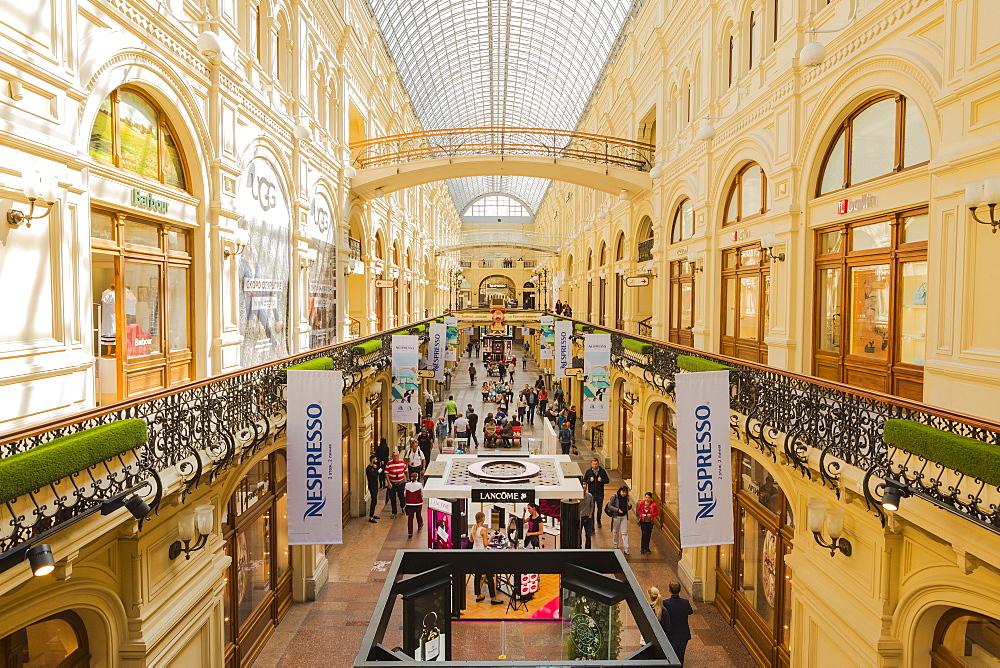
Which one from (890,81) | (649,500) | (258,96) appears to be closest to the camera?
(890,81)

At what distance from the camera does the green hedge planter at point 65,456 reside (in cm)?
375

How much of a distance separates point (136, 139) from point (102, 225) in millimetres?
1395

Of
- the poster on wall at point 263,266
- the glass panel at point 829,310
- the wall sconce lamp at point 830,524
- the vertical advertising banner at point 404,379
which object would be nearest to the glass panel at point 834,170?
the glass panel at point 829,310

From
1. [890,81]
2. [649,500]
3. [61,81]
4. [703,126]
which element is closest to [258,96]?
[61,81]

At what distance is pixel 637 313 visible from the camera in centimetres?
2045

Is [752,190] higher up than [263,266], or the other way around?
[752,190]

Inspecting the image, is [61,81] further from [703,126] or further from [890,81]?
[703,126]

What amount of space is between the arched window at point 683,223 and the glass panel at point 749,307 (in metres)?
3.01

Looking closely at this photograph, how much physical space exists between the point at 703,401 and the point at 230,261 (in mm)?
7995

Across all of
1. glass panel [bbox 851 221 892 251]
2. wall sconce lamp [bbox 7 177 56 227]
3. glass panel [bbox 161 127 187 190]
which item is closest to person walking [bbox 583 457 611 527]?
glass panel [bbox 851 221 892 251]

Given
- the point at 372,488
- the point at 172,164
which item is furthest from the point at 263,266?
the point at 372,488

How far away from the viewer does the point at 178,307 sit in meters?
9.11

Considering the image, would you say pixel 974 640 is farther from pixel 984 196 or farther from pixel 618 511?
pixel 618 511

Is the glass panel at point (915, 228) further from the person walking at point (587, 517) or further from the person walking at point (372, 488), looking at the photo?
the person walking at point (372, 488)
